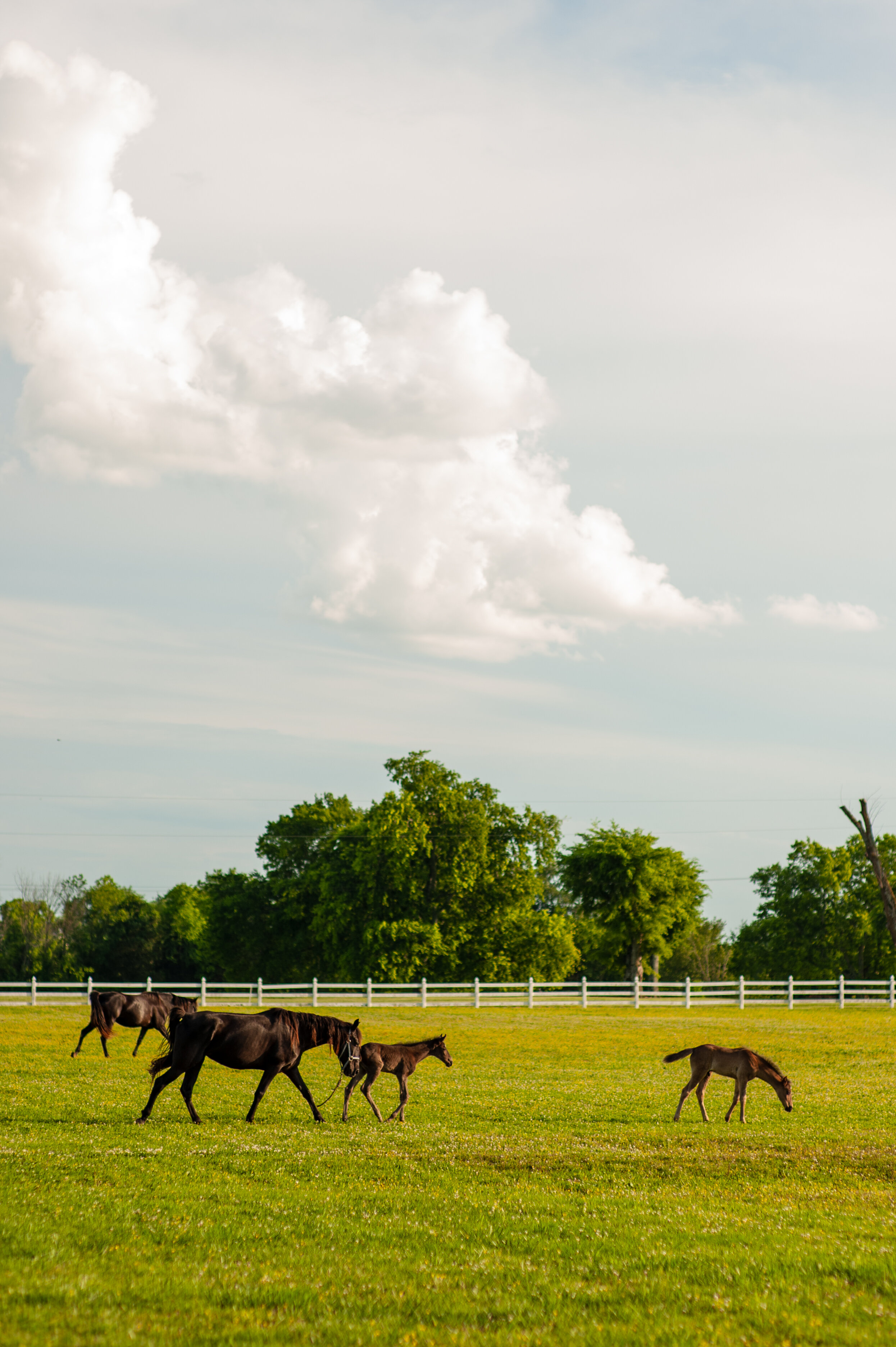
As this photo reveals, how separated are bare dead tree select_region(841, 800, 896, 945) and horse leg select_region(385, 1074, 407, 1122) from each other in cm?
807

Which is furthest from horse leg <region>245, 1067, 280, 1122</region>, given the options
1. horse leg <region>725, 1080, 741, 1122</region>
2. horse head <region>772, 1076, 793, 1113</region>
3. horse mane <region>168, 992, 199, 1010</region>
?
horse head <region>772, 1076, 793, 1113</region>

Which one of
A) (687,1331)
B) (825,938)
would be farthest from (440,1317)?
(825,938)

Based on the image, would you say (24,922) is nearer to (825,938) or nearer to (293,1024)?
(825,938)

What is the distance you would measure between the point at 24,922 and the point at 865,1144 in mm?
95833

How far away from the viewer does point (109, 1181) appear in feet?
33.7

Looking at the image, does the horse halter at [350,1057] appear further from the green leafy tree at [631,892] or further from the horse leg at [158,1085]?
the green leafy tree at [631,892]

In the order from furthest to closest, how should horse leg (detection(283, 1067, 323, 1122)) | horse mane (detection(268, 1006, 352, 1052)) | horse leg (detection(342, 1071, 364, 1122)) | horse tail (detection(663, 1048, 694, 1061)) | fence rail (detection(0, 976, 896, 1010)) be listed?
fence rail (detection(0, 976, 896, 1010)) < horse tail (detection(663, 1048, 694, 1061)) < horse leg (detection(342, 1071, 364, 1122)) < horse mane (detection(268, 1006, 352, 1052)) < horse leg (detection(283, 1067, 323, 1122))

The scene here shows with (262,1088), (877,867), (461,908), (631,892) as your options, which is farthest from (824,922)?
(262,1088)

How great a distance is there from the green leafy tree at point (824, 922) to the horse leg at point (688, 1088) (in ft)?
210

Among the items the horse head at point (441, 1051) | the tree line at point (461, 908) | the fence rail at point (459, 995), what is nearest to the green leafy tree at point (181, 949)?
the tree line at point (461, 908)

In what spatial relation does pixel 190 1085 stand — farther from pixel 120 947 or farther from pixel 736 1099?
pixel 120 947

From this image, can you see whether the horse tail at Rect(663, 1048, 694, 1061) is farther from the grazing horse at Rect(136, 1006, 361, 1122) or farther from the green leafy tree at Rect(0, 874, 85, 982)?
the green leafy tree at Rect(0, 874, 85, 982)

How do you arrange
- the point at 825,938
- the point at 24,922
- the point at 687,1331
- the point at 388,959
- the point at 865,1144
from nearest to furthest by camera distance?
the point at 687,1331
the point at 865,1144
the point at 388,959
the point at 825,938
the point at 24,922

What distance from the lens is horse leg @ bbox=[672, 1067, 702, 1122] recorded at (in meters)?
16.0
